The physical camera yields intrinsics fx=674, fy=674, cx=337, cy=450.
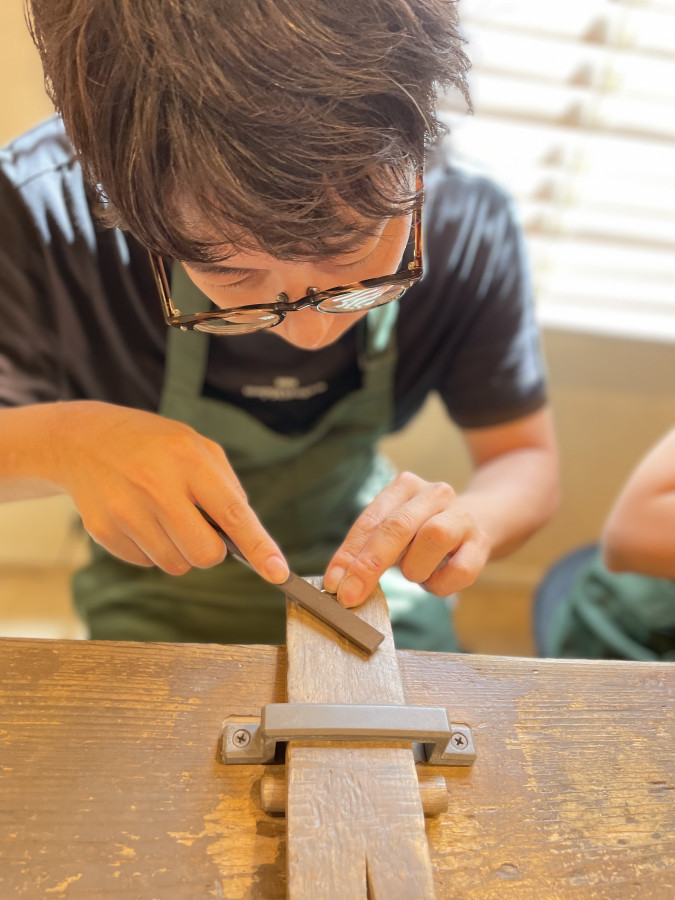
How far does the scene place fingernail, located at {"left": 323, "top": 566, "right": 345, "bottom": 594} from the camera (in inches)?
23.4

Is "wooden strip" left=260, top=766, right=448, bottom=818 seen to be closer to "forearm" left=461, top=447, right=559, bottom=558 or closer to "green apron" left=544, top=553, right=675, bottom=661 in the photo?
"forearm" left=461, top=447, right=559, bottom=558

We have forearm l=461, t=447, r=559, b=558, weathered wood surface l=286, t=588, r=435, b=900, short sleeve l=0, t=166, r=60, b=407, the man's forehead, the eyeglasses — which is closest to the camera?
weathered wood surface l=286, t=588, r=435, b=900

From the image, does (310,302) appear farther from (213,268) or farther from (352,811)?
(352,811)

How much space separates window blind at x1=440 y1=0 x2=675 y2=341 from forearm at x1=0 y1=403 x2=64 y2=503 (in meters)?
0.66

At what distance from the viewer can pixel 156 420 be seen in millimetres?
686

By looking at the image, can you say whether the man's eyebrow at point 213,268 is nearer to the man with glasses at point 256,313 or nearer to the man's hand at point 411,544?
the man with glasses at point 256,313

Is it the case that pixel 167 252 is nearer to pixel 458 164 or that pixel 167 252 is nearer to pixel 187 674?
pixel 187 674

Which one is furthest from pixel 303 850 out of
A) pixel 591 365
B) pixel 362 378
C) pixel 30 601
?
pixel 30 601

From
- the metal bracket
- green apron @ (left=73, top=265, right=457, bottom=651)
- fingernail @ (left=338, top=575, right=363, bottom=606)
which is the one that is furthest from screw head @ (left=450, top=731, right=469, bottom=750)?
green apron @ (left=73, top=265, right=457, bottom=651)

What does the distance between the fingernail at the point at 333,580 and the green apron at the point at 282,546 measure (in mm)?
450

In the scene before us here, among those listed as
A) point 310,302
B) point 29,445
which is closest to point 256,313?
point 310,302

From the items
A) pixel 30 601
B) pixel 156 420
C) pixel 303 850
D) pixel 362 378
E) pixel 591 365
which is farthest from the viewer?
pixel 30 601

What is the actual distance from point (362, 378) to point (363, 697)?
1.98 ft

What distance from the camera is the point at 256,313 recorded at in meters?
0.66
